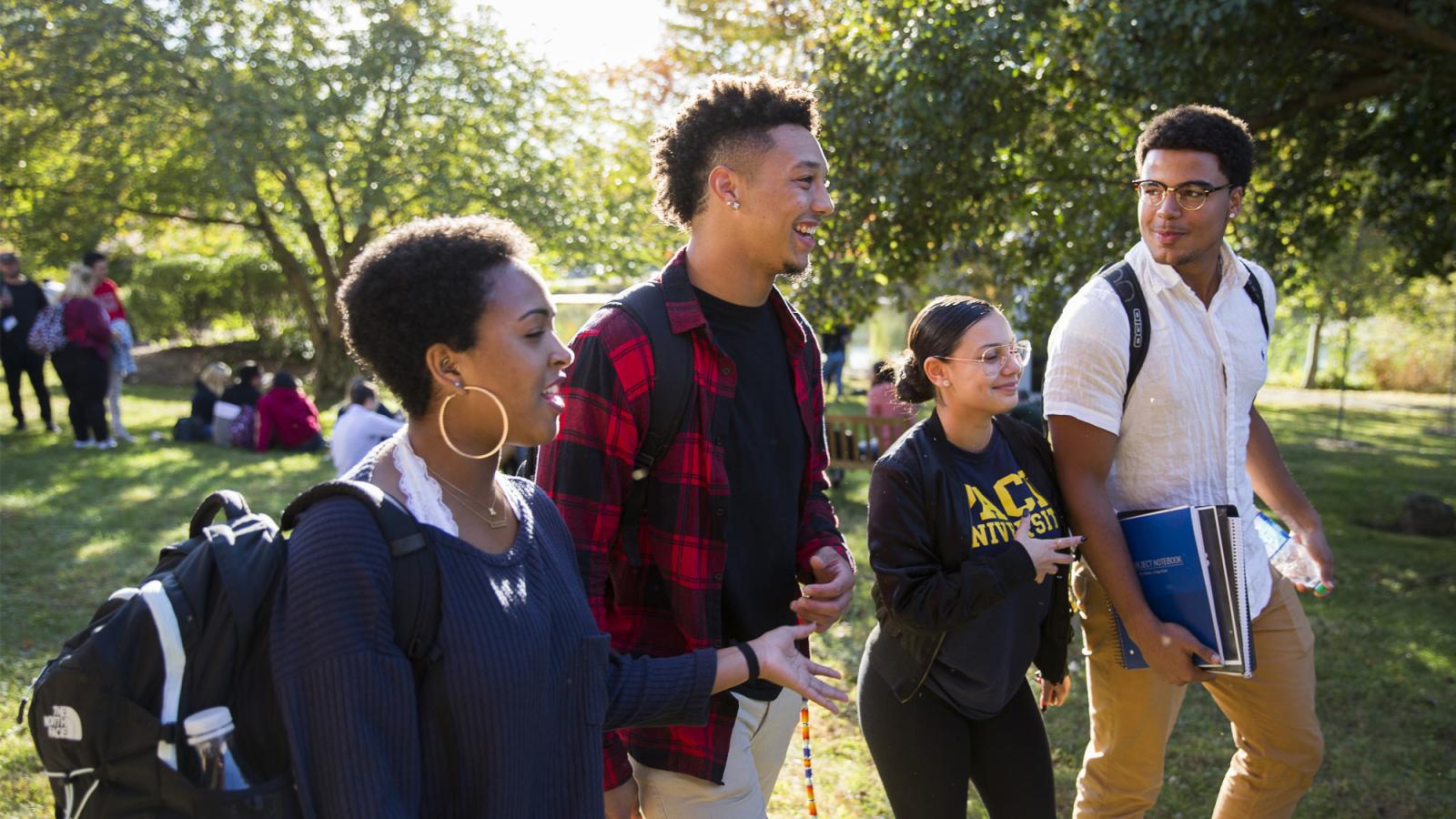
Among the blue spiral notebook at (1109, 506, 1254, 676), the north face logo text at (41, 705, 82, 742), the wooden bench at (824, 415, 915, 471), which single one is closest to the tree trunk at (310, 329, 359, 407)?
the wooden bench at (824, 415, 915, 471)

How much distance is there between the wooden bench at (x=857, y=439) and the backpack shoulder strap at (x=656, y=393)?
7.77 m

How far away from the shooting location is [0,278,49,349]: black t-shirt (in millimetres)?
13039

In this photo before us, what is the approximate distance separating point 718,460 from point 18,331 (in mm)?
13441

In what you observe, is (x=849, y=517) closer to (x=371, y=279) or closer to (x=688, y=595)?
(x=688, y=595)

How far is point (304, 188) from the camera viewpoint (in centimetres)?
1688

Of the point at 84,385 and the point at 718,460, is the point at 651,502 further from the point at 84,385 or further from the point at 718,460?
the point at 84,385

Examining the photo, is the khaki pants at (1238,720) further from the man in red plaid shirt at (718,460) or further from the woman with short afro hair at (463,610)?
the woman with short afro hair at (463,610)

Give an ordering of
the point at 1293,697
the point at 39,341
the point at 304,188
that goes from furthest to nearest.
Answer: the point at 304,188
the point at 39,341
the point at 1293,697

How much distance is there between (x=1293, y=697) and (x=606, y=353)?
226 cm

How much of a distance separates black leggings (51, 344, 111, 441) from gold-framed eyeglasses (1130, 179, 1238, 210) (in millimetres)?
11997

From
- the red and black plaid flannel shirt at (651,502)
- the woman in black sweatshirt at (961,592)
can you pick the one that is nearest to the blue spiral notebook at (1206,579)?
the woman in black sweatshirt at (961,592)

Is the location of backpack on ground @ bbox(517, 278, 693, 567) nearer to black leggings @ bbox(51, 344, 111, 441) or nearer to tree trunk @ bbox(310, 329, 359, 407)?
black leggings @ bbox(51, 344, 111, 441)

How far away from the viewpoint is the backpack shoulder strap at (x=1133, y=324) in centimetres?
310

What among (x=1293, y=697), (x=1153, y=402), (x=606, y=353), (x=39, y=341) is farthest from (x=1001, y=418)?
(x=39, y=341)
